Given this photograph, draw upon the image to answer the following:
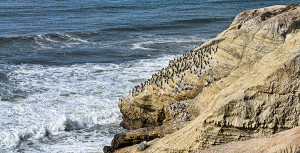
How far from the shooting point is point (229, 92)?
7.52 m

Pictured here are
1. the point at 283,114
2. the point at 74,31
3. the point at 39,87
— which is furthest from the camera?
the point at 74,31

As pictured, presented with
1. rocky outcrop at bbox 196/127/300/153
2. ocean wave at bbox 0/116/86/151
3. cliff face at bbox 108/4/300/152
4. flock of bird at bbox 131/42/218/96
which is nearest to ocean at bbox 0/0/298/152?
ocean wave at bbox 0/116/86/151

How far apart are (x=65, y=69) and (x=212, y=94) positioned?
12.0 metres

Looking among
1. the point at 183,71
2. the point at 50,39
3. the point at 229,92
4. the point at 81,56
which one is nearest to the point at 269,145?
the point at 229,92

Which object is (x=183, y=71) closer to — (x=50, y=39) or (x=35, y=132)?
(x=35, y=132)

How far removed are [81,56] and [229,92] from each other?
55.3 feet

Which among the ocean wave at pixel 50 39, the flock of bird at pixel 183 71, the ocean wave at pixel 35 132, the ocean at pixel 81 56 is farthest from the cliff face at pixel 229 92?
the ocean wave at pixel 50 39

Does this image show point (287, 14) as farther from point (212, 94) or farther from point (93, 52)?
point (93, 52)

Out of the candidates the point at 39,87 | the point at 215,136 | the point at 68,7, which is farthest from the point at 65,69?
the point at 68,7

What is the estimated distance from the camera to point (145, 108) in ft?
37.7

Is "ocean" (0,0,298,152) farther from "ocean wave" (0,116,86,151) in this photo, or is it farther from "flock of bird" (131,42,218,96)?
"flock of bird" (131,42,218,96)

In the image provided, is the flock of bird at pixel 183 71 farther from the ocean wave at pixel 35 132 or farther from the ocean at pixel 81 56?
the ocean wave at pixel 35 132

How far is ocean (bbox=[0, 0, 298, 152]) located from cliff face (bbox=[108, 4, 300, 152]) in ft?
6.13

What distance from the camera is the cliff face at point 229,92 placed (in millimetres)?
6730
